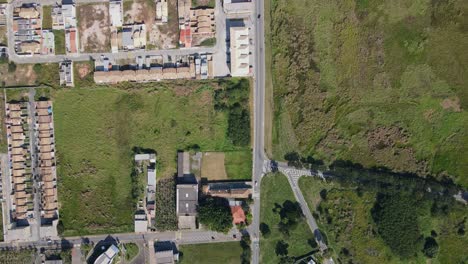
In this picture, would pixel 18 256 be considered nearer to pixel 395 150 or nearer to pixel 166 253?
pixel 166 253

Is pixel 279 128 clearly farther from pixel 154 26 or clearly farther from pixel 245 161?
pixel 154 26

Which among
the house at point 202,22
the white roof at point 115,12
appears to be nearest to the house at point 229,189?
the house at point 202,22

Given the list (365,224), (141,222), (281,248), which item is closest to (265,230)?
(281,248)

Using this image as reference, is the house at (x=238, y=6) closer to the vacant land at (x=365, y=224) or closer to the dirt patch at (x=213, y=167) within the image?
the dirt patch at (x=213, y=167)

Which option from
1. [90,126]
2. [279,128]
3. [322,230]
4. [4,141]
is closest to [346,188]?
[322,230]

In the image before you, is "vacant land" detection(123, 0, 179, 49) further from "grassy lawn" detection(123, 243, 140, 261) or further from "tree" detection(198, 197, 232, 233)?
"grassy lawn" detection(123, 243, 140, 261)
